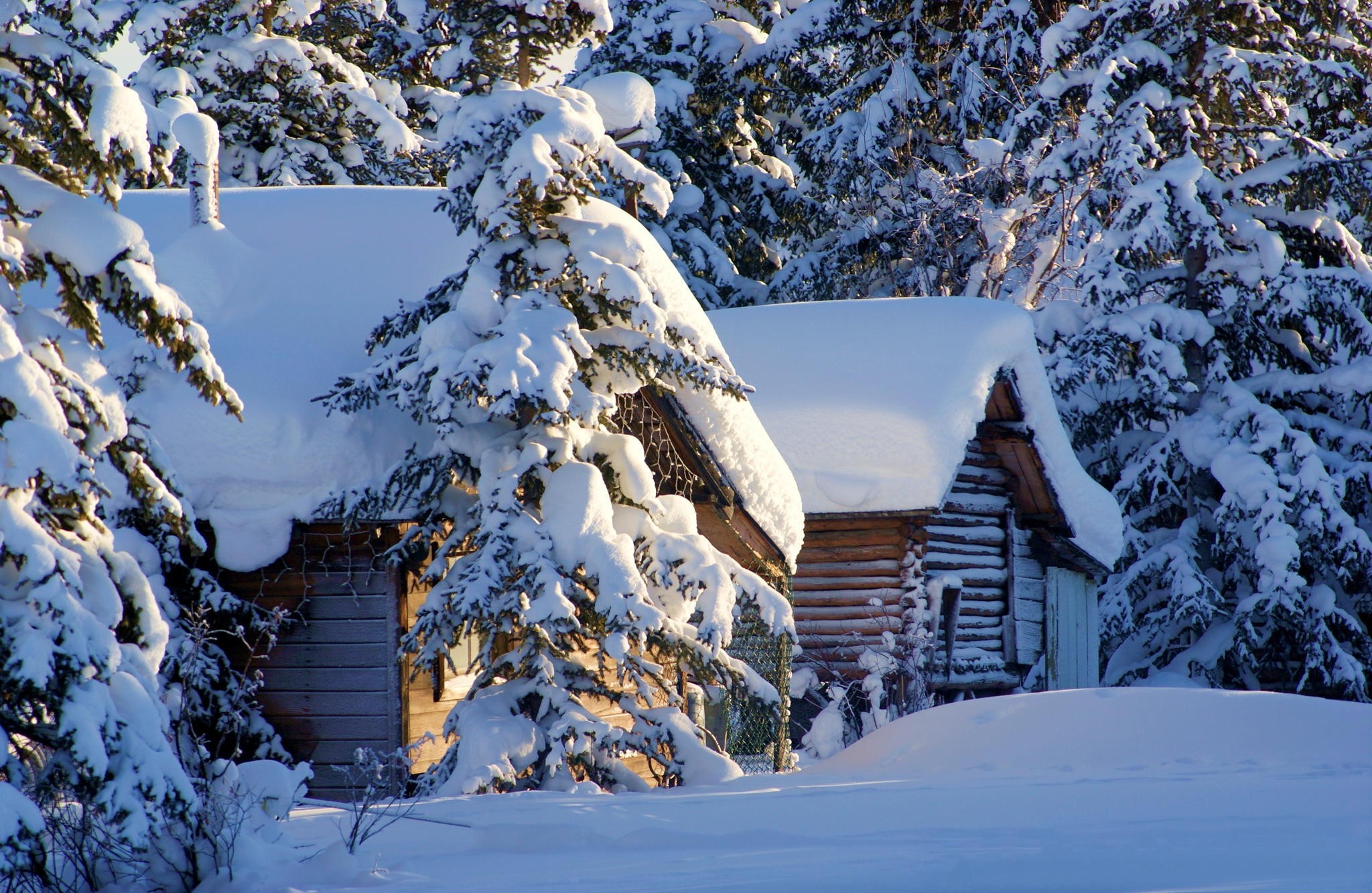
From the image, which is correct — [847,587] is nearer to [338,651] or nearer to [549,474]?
[338,651]

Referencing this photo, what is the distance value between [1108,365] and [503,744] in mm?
12724

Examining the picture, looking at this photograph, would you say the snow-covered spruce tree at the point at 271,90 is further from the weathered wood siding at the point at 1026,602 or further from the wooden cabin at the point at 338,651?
the wooden cabin at the point at 338,651

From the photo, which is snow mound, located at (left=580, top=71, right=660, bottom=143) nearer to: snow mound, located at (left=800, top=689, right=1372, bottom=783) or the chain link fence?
the chain link fence

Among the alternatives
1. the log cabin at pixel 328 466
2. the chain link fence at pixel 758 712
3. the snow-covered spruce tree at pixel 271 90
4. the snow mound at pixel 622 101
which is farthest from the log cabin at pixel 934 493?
the snow-covered spruce tree at pixel 271 90

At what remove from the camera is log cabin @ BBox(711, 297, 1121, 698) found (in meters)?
17.1

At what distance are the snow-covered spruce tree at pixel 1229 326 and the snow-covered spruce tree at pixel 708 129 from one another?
894 cm

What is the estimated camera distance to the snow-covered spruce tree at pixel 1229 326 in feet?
61.0

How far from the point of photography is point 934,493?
16484 mm

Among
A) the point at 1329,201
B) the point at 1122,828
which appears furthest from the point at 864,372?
the point at 1122,828

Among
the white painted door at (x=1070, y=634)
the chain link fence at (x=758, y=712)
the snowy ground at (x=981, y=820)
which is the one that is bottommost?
the snowy ground at (x=981, y=820)

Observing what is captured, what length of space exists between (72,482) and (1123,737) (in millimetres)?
7594

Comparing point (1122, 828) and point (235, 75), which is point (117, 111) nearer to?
point (1122, 828)

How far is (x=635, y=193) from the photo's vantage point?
10.8 m

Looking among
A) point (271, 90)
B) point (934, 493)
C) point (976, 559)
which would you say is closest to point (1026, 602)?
point (976, 559)
